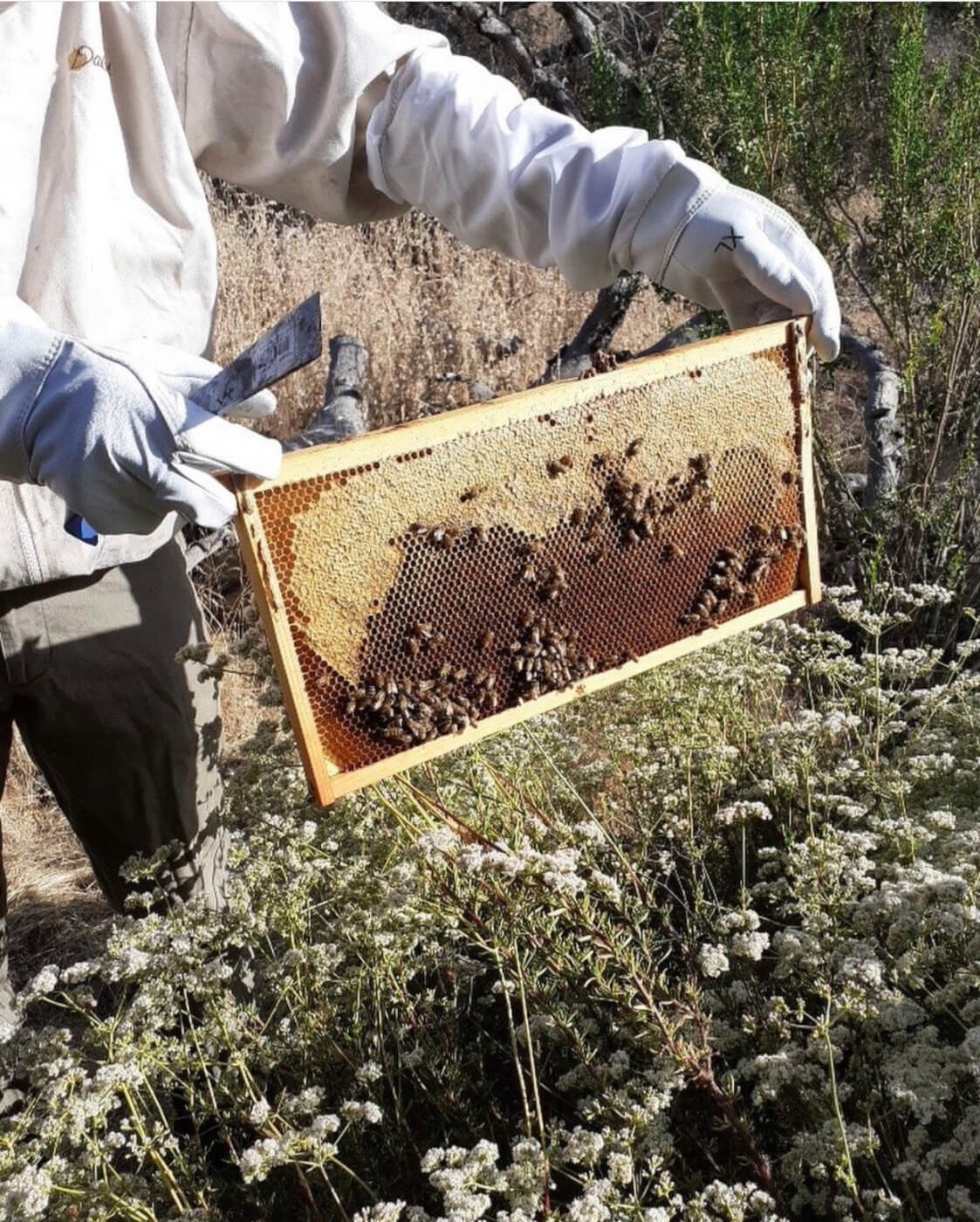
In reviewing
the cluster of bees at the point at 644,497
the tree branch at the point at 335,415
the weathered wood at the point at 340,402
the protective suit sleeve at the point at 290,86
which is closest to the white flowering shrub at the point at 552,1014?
the cluster of bees at the point at 644,497

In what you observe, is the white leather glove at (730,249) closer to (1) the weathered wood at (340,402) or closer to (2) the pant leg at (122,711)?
(2) the pant leg at (122,711)

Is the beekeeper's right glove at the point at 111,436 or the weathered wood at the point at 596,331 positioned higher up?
the beekeeper's right glove at the point at 111,436

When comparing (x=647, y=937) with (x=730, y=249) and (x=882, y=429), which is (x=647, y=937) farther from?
(x=882, y=429)

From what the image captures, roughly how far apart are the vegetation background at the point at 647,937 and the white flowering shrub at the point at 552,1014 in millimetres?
14

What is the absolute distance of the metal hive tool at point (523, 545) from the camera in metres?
2.15

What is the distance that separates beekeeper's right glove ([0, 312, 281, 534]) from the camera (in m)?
1.89

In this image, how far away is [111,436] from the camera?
189 cm

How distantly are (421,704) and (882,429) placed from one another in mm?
3274

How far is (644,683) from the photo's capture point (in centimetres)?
304

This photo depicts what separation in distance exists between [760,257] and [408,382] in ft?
15.1

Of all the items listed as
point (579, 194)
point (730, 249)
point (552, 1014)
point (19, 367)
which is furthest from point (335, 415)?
point (552, 1014)

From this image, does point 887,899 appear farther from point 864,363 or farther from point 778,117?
point 864,363

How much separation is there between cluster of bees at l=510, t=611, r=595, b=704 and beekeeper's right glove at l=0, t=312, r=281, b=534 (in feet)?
2.37

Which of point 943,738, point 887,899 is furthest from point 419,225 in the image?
point 887,899
